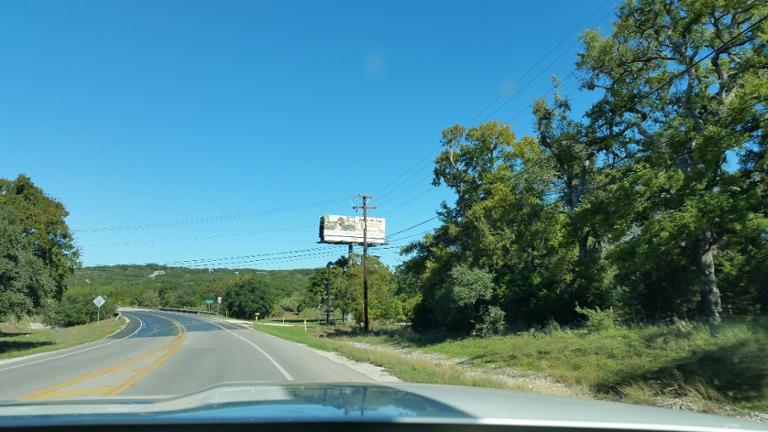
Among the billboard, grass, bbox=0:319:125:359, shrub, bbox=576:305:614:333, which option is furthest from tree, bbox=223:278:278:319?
shrub, bbox=576:305:614:333

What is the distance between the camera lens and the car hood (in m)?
2.70

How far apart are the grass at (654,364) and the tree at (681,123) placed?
3.65 metres

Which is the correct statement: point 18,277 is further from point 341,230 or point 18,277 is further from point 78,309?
point 78,309

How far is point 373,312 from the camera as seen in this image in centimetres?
6319

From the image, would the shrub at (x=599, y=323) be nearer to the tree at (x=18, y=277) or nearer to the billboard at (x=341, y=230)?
the tree at (x=18, y=277)

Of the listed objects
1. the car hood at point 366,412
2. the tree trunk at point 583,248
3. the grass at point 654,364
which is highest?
the tree trunk at point 583,248

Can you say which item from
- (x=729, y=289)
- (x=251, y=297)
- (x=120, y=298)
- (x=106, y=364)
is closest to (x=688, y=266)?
A: (x=729, y=289)

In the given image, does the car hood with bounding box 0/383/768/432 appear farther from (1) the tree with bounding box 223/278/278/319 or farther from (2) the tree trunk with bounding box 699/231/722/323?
(1) the tree with bounding box 223/278/278/319

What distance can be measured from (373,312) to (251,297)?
196ft

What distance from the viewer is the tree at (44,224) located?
Answer: 43.0m

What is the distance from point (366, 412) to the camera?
2.96 meters

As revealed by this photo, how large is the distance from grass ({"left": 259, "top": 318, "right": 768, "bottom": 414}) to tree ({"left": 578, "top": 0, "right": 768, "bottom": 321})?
3647 millimetres

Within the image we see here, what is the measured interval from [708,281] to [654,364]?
9915mm

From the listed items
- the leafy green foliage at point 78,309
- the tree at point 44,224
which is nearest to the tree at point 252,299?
the leafy green foliage at point 78,309
